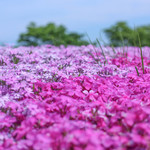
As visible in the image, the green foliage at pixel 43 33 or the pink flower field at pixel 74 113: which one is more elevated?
the green foliage at pixel 43 33

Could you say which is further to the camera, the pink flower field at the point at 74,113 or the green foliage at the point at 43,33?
the green foliage at the point at 43,33

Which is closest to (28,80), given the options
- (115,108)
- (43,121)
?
(43,121)

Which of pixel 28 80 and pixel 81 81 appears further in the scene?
pixel 81 81

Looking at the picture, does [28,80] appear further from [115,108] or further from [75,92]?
[115,108]

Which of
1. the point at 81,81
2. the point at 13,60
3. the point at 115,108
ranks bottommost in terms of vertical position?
the point at 115,108

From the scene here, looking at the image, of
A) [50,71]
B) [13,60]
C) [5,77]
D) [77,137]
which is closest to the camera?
[77,137]

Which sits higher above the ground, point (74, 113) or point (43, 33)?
point (43, 33)

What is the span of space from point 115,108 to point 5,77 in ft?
7.33

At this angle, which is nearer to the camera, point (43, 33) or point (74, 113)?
point (74, 113)

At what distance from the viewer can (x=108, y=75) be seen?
5.50 metres

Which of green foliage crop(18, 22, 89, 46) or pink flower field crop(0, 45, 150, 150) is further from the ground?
green foliage crop(18, 22, 89, 46)

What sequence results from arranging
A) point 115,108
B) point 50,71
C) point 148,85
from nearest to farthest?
point 115,108
point 148,85
point 50,71

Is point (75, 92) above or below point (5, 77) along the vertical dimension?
below

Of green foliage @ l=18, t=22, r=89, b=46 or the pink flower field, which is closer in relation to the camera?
the pink flower field
